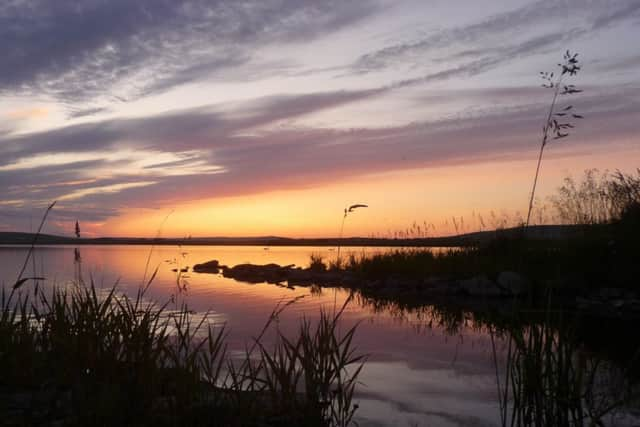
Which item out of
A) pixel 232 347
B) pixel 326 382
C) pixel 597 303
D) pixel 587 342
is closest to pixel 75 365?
pixel 326 382

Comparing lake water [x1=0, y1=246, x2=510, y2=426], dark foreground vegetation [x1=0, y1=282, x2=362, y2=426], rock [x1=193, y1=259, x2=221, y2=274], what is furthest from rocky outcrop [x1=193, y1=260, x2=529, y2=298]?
dark foreground vegetation [x1=0, y1=282, x2=362, y2=426]

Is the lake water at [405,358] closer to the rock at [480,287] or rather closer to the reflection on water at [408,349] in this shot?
the reflection on water at [408,349]

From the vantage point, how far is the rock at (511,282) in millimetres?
12555

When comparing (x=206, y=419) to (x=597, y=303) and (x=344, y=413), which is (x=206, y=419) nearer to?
(x=344, y=413)

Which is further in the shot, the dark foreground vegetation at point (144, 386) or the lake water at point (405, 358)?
the lake water at point (405, 358)

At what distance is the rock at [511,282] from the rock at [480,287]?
152 millimetres

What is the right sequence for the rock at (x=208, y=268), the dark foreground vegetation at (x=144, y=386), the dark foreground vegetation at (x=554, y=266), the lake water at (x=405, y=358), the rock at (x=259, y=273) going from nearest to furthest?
the dark foreground vegetation at (x=144, y=386) < the lake water at (x=405, y=358) < the dark foreground vegetation at (x=554, y=266) < the rock at (x=259, y=273) < the rock at (x=208, y=268)

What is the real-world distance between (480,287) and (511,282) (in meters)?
1.29

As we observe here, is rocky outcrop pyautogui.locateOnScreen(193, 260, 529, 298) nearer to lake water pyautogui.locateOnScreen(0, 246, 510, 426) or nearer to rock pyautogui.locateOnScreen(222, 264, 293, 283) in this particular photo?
rock pyautogui.locateOnScreen(222, 264, 293, 283)

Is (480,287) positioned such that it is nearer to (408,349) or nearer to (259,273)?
(408,349)

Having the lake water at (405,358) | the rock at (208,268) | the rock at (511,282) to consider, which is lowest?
the lake water at (405,358)

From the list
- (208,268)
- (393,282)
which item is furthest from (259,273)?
(393,282)

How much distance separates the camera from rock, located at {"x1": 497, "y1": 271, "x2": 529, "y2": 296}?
12.6 meters

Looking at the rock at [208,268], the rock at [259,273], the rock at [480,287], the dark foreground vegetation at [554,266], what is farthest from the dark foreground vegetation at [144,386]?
the rock at [208,268]
